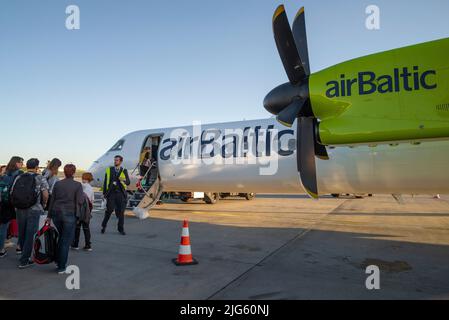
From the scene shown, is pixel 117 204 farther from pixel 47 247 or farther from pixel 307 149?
pixel 307 149

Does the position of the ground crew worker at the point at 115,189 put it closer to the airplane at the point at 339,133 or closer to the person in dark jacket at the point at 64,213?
the person in dark jacket at the point at 64,213

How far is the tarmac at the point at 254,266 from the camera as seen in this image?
14.6 ft

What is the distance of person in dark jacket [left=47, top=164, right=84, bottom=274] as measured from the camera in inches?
213

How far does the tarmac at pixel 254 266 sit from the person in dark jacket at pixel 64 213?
0.41 meters

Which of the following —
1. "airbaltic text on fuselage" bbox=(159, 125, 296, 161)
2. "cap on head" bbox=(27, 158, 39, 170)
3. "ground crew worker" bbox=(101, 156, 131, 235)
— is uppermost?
"airbaltic text on fuselage" bbox=(159, 125, 296, 161)

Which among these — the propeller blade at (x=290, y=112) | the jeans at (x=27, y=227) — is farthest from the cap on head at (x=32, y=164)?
the propeller blade at (x=290, y=112)

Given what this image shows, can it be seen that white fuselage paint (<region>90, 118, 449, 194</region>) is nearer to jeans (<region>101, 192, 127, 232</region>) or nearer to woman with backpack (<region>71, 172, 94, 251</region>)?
jeans (<region>101, 192, 127, 232</region>)

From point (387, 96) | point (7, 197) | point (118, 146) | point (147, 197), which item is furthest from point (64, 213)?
point (118, 146)

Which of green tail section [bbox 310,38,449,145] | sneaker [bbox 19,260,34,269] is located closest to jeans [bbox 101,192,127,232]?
sneaker [bbox 19,260,34,269]

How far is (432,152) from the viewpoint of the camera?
7582 millimetres

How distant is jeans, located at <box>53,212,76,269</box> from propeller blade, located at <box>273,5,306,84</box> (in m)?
4.93

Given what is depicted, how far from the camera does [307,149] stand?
20.4 feet

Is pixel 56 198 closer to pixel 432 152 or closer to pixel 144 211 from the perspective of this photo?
pixel 144 211
